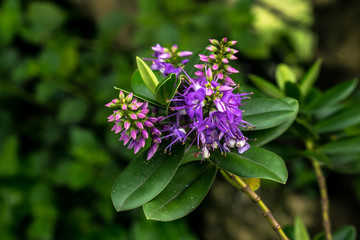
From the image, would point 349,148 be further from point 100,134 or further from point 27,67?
point 27,67

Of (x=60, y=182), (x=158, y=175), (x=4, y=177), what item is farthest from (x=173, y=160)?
(x=4, y=177)

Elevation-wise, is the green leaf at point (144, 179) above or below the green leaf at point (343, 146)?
above

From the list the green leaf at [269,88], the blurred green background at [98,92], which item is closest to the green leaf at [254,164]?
the green leaf at [269,88]

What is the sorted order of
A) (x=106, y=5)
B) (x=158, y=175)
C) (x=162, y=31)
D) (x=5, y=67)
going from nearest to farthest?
(x=158, y=175), (x=162, y=31), (x=5, y=67), (x=106, y=5)

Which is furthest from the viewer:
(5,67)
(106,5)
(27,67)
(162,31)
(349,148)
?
(106,5)

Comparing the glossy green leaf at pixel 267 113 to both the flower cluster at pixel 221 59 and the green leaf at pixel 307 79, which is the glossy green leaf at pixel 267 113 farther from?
the green leaf at pixel 307 79

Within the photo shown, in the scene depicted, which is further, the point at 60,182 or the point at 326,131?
the point at 60,182

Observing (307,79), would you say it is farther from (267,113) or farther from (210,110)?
(210,110)
